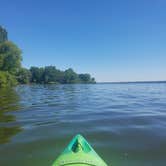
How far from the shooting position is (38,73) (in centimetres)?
10394

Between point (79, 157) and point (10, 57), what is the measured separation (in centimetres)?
4412

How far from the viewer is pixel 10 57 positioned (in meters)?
43.7

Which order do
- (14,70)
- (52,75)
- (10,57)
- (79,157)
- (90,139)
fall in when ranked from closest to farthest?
(79,157)
(90,139)
(10,57)
(14,70)
(52,75)

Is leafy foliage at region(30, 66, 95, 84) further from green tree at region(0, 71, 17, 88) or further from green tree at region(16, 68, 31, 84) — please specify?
green tree at region(0, 71, 17, 88)

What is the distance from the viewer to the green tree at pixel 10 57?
43.7 metres

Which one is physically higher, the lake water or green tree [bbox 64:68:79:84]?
green tree [bbox 64:68:79:84]

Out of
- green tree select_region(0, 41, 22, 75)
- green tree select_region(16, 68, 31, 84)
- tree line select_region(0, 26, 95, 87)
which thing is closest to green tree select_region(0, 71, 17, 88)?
tree line select_region(0, 26, 95, 87)

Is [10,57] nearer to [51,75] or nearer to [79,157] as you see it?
[79,157]

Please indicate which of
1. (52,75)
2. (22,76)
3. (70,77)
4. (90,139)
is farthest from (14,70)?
(70,77)

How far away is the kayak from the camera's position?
2938 mm

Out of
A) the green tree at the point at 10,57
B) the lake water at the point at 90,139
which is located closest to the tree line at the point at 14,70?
the green tree at the point at 10,57

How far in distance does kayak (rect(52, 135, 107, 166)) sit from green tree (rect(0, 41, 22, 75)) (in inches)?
1706

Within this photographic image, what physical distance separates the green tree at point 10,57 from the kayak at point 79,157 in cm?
4333

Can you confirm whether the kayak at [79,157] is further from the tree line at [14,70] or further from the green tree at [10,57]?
the green tree at [10,57]
